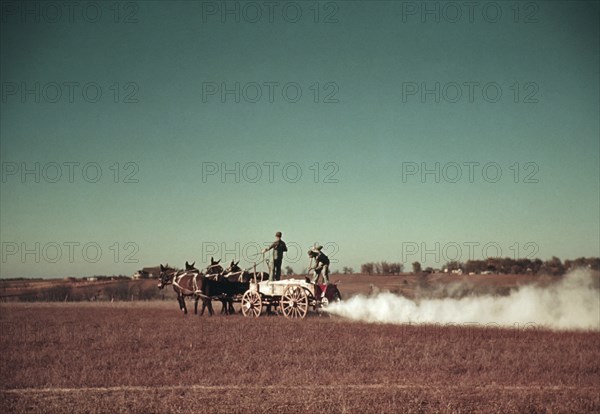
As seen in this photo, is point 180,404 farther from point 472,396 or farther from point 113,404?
point 472,396

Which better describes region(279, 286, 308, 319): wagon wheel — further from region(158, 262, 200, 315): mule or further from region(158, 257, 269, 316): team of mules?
region(158, 262, 200, 315): mule

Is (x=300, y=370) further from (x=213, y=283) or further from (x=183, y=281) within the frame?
(x=183, y=281)

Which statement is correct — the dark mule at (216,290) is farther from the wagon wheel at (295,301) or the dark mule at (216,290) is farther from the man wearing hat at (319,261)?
the man wearing hat at (319,261)

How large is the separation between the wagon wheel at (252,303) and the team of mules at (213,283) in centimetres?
122

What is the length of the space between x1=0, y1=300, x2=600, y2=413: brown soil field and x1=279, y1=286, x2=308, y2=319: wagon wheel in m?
2.98

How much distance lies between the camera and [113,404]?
8.81m

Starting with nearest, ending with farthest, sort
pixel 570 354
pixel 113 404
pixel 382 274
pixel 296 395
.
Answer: pixel 113 404, pixel 296 395, pixel 570 354, pixel 382 274

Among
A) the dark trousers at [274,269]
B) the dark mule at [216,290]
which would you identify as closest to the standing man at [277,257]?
the dark trousers at [274,269]

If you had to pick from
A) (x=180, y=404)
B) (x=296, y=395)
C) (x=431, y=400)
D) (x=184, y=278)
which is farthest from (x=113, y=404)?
(x=184, y=278)

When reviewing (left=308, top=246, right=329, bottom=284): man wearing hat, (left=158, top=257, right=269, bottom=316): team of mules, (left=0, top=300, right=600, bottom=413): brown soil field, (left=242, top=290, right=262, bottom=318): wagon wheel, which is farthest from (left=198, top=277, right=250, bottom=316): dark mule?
(left=0, top=300, right=600, bottom=413): brown soil field

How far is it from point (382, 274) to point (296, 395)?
64.6 meters

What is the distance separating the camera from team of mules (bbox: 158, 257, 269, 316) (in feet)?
80.2

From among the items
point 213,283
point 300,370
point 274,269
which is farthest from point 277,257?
point 300,370

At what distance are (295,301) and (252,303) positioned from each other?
2506 mm
